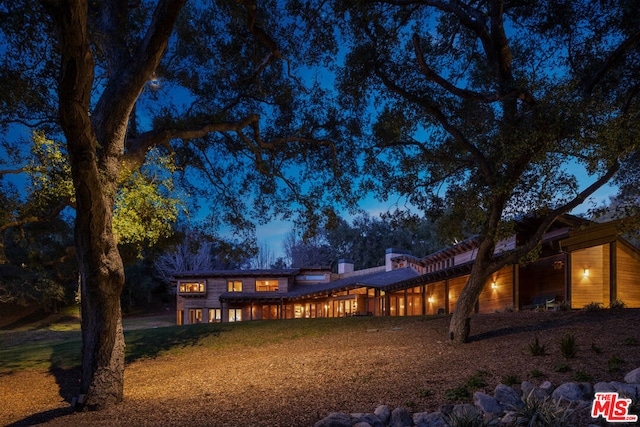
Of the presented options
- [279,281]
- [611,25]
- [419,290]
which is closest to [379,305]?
[419,290]

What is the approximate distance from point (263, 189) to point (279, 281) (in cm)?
2616

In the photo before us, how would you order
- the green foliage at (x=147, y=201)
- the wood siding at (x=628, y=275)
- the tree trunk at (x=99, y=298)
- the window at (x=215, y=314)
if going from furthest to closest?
1. the window at (x=215, y=314)
2. the wood siding at (x=628, y=275)
3. the green foliage at (x=147, y=201)
4. the tree trunk at (x=99, y=298)

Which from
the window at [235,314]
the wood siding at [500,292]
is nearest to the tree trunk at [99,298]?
the wood siding at [500,292]

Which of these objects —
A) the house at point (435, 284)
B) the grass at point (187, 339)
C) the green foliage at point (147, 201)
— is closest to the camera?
the green foliage at point (147, 201)

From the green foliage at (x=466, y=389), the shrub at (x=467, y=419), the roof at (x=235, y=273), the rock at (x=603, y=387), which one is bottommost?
the roof at (x=235, y=273)

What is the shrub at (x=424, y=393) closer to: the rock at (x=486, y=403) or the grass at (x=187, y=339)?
the rock at (x=486, y=403)

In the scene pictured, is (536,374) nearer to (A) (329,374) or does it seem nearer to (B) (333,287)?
(A) (329,374)

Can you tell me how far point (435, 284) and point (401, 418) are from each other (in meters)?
23.7

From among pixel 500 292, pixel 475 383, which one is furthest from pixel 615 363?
pixel 500 292

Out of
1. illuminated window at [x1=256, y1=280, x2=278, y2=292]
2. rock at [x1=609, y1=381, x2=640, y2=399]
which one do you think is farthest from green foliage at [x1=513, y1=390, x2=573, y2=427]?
illuminated window at [x1=256, y1=280, x2=278, y2=292]

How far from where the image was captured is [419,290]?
3162cm

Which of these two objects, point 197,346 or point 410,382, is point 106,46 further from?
point 197,346
